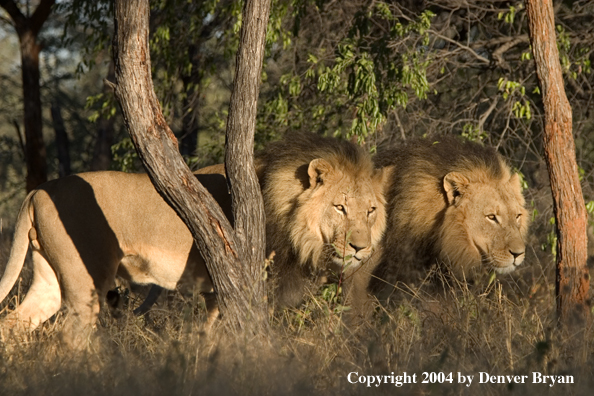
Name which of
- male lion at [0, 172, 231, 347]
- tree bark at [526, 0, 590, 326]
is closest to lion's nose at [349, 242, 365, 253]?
male lion at [0, 172, 231, 347]

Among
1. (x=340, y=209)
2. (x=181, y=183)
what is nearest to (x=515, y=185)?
(x=340, y=209)

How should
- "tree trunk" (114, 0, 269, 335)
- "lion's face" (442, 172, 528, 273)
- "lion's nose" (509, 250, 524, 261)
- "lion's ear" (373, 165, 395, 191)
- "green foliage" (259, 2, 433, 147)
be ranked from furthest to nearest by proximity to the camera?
1. "green foliage" (259, 2, 433, 147)
2. "lion's ear" (373, 165, 395, 191)
3. "lion's face" (442, 172, 528, 273)
4. "lion's nose" (509, 250, 524, 261)
5. "tree trunk" (114, 0, 269, 335)

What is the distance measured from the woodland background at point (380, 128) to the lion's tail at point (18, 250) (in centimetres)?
75

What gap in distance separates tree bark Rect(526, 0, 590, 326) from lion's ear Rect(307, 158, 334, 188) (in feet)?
4.86

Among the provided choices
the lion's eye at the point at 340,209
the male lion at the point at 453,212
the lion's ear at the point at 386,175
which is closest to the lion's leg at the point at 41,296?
the lion's eye at the point at 340,209

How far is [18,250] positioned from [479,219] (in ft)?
10.5

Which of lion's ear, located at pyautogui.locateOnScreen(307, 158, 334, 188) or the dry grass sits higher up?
lion's ear, located at pyautogui.locateOnScreen(307, 158, 334, 188)

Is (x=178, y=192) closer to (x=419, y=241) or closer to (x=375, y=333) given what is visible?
(x=375, y=333)

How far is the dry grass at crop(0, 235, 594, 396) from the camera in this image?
329 cm

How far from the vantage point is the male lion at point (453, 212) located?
5.05 metres

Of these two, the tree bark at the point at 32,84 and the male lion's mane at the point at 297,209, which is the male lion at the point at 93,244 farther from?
the tree bark at the point at 32,84

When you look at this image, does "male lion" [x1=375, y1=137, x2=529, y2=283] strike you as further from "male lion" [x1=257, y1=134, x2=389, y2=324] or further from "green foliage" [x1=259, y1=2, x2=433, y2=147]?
"green foliage" [x1=259, y1=2, x2=433, y2=147]

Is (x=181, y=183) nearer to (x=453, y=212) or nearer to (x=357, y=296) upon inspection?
(x=357, y=296)

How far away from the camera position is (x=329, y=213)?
4754 millimetres
